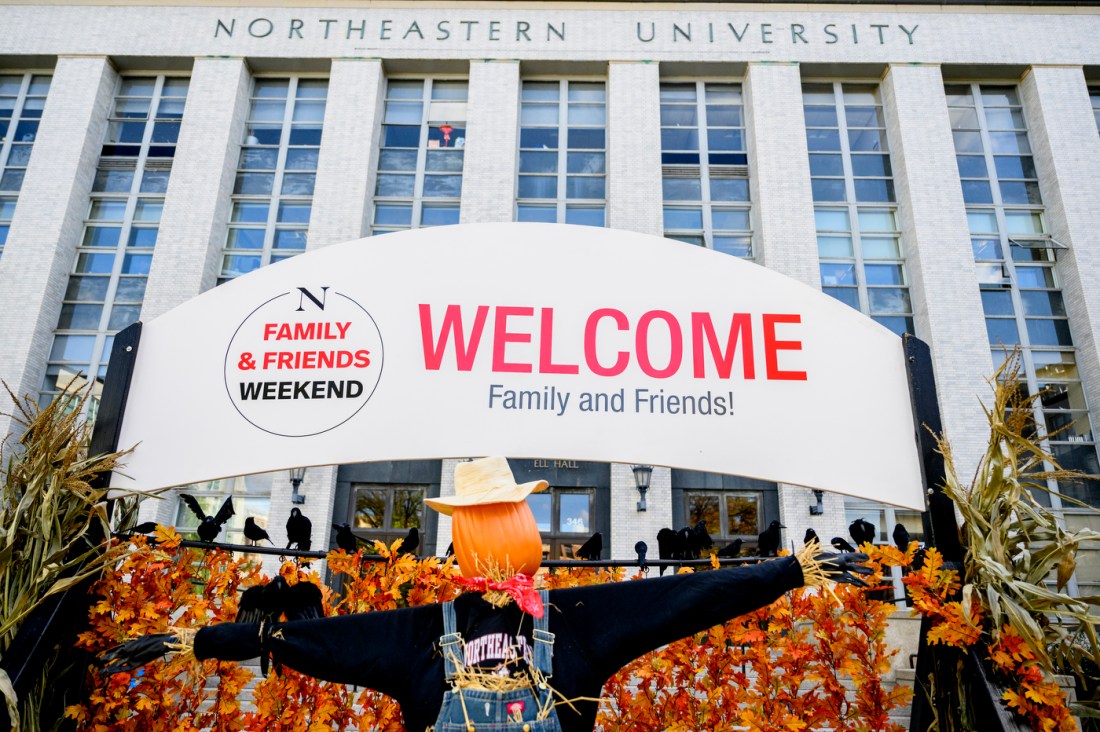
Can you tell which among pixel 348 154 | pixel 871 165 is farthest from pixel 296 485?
pixel 871 165

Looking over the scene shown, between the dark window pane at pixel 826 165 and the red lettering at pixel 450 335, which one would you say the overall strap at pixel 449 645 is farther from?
the dark window pane at pixel 826 165

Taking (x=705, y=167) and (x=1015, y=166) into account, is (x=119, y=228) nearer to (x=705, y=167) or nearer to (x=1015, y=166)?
(x=705, y=167)

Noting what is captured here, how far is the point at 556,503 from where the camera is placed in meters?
14.1

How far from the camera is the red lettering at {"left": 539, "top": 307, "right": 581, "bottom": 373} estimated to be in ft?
11.5

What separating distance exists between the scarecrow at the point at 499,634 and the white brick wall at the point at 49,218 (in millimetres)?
14750

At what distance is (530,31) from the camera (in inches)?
666

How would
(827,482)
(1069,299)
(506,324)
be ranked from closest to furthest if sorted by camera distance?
(827,482), (506,324), (1069,299)

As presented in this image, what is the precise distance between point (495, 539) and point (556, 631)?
15.0 inches

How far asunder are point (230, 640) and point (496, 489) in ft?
3.51

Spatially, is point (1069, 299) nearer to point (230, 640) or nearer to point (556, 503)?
point (556, 503)

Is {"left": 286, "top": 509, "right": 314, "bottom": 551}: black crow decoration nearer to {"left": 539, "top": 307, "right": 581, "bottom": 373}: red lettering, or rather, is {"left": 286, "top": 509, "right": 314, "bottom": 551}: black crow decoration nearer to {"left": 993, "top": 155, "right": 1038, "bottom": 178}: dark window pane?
{"left": 539, "top": 307, "right": 581, "bottom": 373}: red lettering

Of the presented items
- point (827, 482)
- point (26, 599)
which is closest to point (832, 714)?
point (827, 482)

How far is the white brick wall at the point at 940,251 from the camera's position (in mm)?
13938

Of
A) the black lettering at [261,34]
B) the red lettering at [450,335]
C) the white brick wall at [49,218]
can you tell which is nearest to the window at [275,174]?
the black lettering at [261,34]
